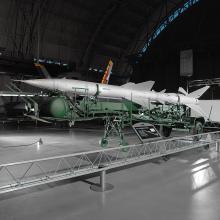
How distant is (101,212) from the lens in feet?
13.8

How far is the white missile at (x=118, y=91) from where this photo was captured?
9.62 metres

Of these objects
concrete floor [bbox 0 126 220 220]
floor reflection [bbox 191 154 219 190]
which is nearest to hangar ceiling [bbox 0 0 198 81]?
concrete floor [bbox 0 126 220 220]

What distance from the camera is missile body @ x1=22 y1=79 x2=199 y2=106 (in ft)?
31.5

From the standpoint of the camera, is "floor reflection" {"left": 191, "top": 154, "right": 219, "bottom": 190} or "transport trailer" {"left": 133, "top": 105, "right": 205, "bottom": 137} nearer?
"floor reflection" {"left": 191, "top": 154, "right": 219, "bottom": 190}

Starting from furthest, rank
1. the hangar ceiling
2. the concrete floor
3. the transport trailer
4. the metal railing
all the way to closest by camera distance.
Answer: the hangar ceiling < the transport trailer < the metal railing < the concrete floor

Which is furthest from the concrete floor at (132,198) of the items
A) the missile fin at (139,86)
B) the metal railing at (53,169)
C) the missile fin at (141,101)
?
the missile fin at (139,86)

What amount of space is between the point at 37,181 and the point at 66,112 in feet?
18.0

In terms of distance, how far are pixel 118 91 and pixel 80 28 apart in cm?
1813

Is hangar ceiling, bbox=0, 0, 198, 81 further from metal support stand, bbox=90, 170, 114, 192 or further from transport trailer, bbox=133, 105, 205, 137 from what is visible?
metal support stand, bbox=90, 170, 114, 192

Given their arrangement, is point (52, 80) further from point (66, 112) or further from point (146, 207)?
point (146, 207)

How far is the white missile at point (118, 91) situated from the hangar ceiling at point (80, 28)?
535 inches

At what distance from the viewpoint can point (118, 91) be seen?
1130 cm

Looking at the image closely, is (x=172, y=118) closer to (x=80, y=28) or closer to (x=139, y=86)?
(x=139, y=86)

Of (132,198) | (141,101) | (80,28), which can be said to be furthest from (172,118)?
(80,28)
